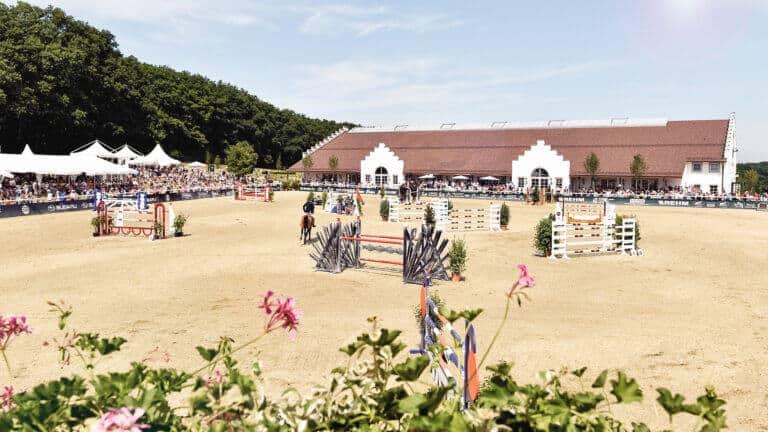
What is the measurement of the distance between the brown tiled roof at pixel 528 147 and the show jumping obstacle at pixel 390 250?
44.7 m

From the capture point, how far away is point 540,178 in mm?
57594

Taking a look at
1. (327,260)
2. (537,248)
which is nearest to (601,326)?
(327,260)

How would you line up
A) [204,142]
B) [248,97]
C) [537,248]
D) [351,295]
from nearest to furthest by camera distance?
[351,295], [537,248], [204,142], [248,97]

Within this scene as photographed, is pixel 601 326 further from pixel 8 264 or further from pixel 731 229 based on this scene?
pixel 731 229

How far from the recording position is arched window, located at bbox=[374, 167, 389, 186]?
65438 millimetres

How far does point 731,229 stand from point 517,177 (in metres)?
31.3

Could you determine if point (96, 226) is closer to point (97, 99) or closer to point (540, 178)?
point (540, 178)

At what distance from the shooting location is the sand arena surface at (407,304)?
8633 millimetres

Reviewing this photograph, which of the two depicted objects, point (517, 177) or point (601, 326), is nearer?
point (601, 326)

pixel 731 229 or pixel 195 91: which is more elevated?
pixel 195 91

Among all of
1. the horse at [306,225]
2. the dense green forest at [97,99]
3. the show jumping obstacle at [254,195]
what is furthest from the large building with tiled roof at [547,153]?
the horse at [306,225]

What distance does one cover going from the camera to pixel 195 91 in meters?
90.4

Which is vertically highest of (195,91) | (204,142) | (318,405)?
(195,91)

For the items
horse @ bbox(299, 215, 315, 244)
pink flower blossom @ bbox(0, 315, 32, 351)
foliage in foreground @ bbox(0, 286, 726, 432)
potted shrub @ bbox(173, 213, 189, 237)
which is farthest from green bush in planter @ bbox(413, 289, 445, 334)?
potted shrub @ bbox(173, 213, 189, 237)
